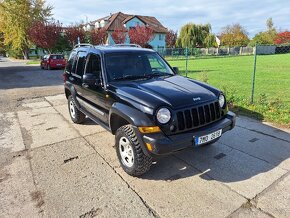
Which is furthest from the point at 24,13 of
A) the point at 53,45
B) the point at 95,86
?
the point at 95,86

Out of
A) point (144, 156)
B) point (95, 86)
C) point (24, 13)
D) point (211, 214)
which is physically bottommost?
point (211, 214)

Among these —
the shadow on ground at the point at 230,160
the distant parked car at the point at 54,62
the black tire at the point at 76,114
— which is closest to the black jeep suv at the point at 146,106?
the shadow on ground at the point at 230,160

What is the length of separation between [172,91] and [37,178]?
246cm

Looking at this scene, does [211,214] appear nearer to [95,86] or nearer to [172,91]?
[172,91]

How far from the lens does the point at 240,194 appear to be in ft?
10.3

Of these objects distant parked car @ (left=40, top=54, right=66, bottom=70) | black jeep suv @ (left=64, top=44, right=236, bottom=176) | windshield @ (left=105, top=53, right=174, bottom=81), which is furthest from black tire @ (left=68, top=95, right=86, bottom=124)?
distant parked car @ (left=40, top=54, right=66, bottom=70)

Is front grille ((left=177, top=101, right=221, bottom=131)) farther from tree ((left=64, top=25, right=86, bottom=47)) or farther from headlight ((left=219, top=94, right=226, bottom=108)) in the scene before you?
tree ((left=64, top=25, right=86, bottom=47))

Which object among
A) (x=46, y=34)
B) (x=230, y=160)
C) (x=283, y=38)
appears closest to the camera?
(x=230, y=160)

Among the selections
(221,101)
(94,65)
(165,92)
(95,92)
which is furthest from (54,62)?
(221,101)

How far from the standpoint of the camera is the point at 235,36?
68812mm

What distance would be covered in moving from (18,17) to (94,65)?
143ft

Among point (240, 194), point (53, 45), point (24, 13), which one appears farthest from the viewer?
point (24, 13)

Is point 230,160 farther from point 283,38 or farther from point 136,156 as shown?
point 283,38

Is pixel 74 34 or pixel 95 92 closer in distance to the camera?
pixel 95 92
